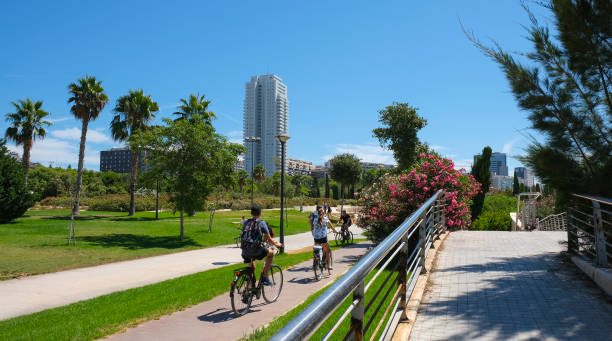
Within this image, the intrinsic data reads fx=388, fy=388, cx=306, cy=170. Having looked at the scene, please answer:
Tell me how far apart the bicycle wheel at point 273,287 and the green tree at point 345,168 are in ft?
142

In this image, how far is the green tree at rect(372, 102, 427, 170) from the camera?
34.7 meters

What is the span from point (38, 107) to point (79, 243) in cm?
2386

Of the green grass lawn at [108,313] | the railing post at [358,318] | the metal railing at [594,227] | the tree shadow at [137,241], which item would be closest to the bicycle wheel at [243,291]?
the green grass lawn at [108,313]

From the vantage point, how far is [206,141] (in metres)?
25.6

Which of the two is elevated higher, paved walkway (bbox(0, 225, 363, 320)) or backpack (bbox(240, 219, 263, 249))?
backpack (bbox(240, 219, 263, 249))

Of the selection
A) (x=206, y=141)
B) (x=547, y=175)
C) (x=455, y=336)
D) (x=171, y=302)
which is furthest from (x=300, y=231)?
(x=455, y=336)

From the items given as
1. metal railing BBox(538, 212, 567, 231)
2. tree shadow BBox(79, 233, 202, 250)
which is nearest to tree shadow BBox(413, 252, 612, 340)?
metal railing BBox(538, 212, 567, 231)

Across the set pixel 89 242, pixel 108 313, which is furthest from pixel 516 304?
pixel 89 242

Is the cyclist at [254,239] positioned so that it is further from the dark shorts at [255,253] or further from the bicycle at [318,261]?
the bicycle at [318,261]

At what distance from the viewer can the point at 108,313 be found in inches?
311

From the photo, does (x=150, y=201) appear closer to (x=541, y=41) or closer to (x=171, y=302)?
(x=171, y=302)

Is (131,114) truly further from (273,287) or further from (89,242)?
(273,287)

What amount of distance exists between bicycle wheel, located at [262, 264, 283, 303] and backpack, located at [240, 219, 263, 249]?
0.91 meters

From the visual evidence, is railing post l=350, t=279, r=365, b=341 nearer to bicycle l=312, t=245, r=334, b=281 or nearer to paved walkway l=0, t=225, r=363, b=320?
bicycle l=312, t=245, r=334, b=281
